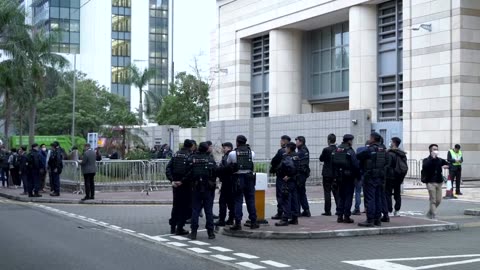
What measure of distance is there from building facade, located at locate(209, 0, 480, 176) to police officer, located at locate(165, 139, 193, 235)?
20.1 m

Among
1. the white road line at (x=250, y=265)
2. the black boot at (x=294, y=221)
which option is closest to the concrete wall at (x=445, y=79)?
the black boot at (x=294, y=221)

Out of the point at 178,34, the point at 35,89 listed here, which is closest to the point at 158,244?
the point at 35,89

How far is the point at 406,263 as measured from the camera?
10039 millimetres

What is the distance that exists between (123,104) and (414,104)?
43.4 metres

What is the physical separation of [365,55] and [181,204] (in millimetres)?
24659

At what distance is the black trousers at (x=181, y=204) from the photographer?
44.0 ft

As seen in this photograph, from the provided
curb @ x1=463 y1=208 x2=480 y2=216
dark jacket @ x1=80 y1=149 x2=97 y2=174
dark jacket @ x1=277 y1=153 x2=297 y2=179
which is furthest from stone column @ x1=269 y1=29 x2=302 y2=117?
dark jacket @ x1=277 y1=153 x2=297 y2=179

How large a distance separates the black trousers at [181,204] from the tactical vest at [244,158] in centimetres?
121

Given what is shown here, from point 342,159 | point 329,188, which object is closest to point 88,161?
point 329,188

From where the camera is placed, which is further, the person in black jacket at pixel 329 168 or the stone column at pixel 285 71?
the stone column at pixel 285 71

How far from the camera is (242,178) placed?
1303cm

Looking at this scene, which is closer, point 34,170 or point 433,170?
point 433,170

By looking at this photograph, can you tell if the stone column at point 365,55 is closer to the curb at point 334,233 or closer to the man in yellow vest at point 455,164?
the man in yellow vest at point 455,164

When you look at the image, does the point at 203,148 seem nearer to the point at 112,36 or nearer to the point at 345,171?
the point at 345,171
